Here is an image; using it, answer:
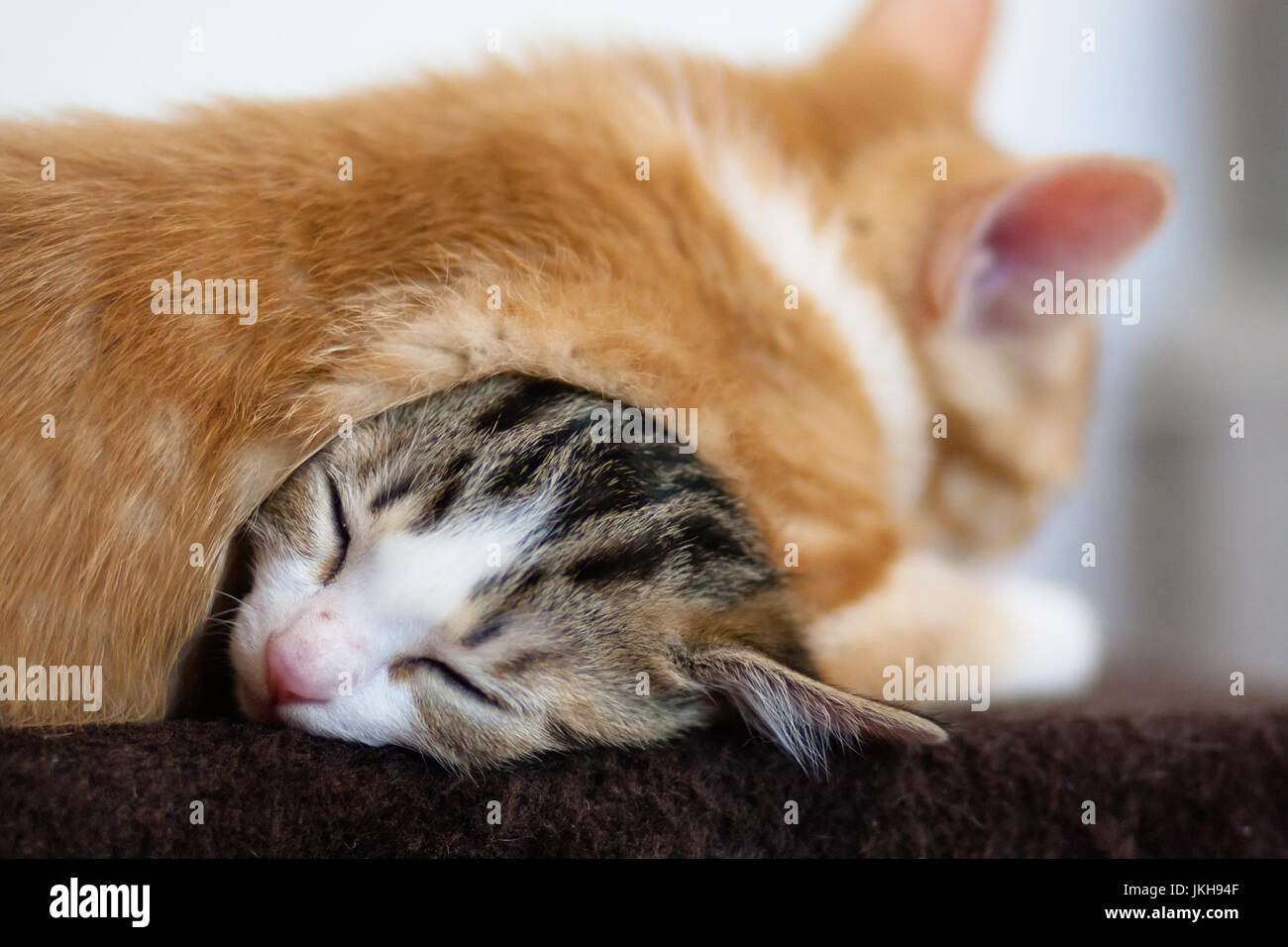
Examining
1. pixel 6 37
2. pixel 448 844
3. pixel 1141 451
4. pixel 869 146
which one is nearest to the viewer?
pixel 448 844

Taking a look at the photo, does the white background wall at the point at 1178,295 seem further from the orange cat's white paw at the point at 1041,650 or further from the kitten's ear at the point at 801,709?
the kitten's ear at the point at 801,709

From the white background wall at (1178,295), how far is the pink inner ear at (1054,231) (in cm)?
50

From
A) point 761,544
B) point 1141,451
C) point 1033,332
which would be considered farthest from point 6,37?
point 1141,451

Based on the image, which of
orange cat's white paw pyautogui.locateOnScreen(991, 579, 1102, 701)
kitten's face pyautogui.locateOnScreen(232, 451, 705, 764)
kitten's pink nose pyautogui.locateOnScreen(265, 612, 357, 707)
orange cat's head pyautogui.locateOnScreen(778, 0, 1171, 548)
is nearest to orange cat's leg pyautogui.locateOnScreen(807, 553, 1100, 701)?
orange cat's white paw pyautogui.locateOnScreen(991, 579, 1102, 701)

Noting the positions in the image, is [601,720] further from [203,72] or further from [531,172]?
[203,72]

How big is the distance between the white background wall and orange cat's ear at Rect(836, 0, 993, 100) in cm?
13

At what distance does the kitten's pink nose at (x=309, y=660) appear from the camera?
67 cm

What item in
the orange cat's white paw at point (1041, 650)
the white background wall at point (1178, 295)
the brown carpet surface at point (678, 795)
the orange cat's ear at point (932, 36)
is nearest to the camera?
the brown carpet surface at point (678, 795)

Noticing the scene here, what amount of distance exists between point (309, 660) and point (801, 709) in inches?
14.0

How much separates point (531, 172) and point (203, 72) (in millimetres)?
667

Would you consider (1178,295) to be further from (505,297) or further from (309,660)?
(309,660)

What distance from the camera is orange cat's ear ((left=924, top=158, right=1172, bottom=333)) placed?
0.92 m

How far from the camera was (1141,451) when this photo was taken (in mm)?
2041

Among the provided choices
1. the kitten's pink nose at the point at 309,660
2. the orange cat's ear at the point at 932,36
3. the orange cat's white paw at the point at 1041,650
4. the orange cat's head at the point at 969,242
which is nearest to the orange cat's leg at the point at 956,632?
the orange cat's white paw at the point at 1041,650
